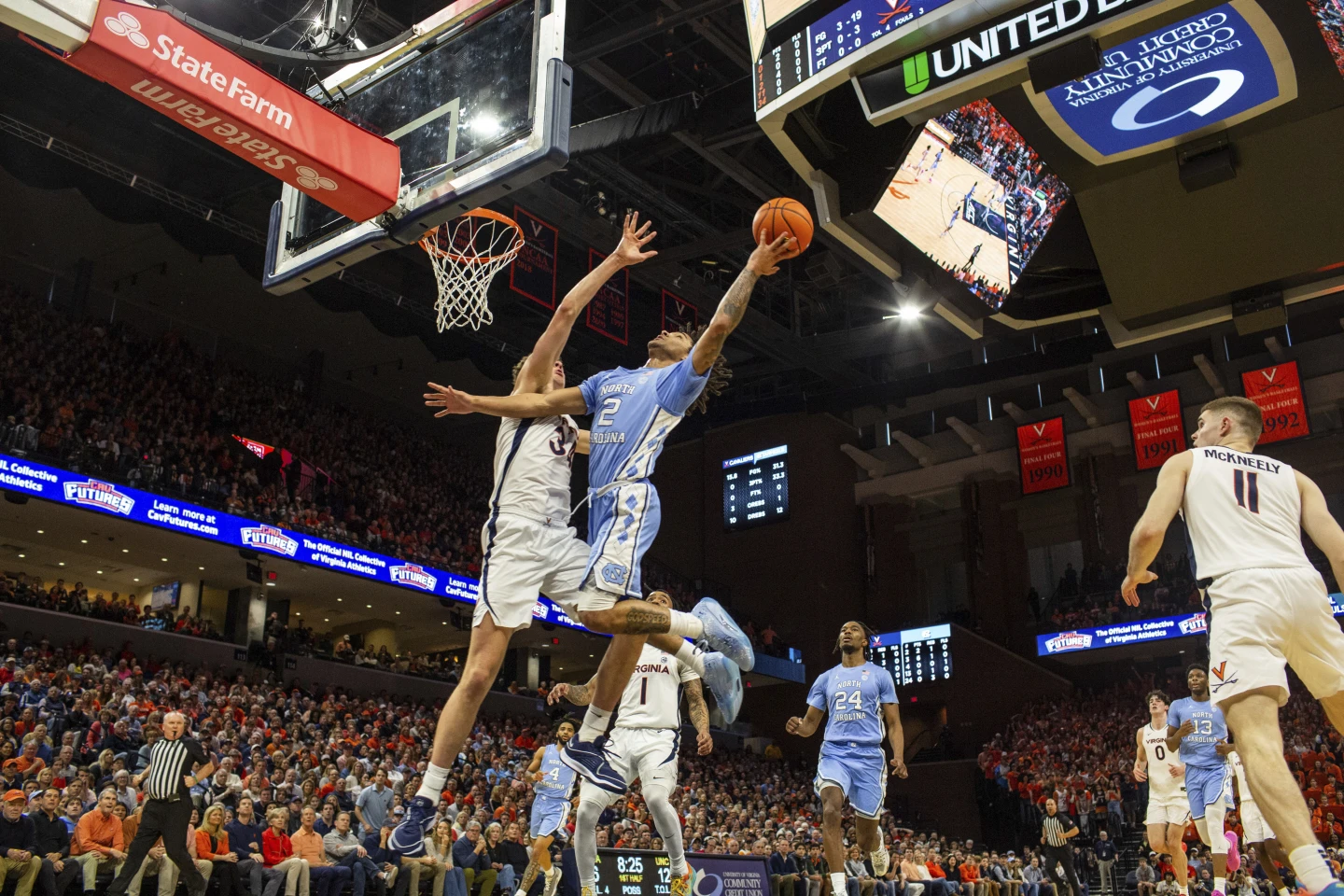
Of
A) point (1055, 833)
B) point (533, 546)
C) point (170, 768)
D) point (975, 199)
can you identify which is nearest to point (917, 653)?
point (1055, 833)

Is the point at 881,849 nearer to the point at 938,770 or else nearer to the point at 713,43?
the point at 713,43

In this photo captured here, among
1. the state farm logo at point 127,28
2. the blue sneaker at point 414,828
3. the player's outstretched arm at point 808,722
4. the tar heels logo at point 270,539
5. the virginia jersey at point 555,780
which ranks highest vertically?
the tar heels logo at point 270,539

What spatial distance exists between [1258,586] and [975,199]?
4438 mm

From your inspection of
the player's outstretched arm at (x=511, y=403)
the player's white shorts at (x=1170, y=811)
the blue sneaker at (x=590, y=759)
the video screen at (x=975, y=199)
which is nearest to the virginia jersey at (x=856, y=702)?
the blue sneaker at (x=590, y=759)

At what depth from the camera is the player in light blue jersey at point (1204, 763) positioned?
8.86m

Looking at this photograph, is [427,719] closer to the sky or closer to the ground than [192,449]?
closer to the ground

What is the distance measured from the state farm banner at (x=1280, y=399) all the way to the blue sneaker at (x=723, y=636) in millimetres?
23213

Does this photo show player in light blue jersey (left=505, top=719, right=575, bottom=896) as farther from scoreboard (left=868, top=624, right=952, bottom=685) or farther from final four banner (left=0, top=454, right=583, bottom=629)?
scoreboard (left=868, top=624, right=952, bottom=685)

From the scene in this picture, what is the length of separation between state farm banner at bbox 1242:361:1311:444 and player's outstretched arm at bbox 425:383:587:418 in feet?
79.1

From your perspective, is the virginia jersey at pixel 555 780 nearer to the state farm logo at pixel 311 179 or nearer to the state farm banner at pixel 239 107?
the state farm banner at pixel 239 107

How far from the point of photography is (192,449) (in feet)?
74.0

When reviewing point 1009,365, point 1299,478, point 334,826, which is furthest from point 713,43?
point 1299,478

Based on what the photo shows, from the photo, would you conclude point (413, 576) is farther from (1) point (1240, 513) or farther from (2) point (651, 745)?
(1) point (1240, 513)

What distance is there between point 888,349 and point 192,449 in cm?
1885
